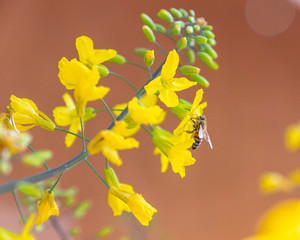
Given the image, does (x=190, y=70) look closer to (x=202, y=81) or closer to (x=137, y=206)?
(x=202, y=81)

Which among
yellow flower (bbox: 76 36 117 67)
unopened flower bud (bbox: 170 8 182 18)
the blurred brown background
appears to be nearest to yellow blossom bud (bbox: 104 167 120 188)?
yellow flower (bbox: 76 36 117 67)

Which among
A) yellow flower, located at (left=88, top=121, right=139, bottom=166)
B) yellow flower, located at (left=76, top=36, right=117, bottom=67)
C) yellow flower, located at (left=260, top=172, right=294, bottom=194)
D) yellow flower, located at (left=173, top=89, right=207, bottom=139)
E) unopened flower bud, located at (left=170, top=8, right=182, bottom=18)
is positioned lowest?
yellow flower, located at (left=260, top=172, right=294, bottom=194)

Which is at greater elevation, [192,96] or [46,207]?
[192,96]

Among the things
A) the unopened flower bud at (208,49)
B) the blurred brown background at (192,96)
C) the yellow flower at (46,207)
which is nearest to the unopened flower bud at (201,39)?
the unopened flower bud at (208,49)

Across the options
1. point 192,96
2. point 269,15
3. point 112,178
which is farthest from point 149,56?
point 269,15

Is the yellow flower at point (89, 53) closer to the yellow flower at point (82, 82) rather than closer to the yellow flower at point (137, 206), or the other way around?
the yellow flower at point (82, 82)

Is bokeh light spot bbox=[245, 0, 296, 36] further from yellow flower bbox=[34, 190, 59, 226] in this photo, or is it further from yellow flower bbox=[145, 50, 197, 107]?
yellow flower bbox=[34, 190, 59, 226]
